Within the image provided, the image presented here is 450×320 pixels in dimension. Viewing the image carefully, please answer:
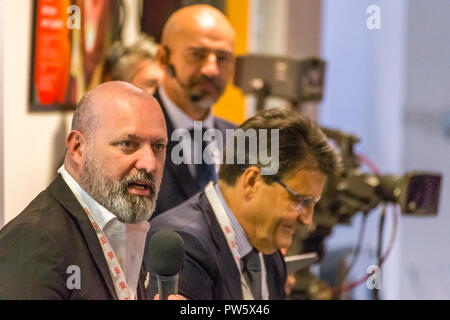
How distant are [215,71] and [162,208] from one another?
1.33ft

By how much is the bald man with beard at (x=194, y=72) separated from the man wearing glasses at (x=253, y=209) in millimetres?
50

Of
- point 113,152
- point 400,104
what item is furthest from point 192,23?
point 400,104

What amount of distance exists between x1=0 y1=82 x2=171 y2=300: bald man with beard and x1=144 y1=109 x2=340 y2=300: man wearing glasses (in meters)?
0.20

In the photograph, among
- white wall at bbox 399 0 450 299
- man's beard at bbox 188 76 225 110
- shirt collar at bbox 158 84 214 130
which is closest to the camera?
shirt collar at bbox 158 84 214 130

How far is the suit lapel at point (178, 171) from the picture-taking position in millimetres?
1909

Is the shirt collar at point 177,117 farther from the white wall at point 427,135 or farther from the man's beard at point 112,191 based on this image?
the white wall at point 427,135

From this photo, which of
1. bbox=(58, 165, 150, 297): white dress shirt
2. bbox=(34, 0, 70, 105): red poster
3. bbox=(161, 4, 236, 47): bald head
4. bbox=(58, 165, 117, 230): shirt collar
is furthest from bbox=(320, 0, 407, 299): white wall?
bbox=(58, 165, 117, 230): shirt collar

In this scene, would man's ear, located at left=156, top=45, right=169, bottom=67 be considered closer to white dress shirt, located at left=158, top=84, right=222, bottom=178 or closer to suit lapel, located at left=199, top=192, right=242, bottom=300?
white dress shirt, located at left=158, top=84, right=222, bottom=178

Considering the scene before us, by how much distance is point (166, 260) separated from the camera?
1.73 meters

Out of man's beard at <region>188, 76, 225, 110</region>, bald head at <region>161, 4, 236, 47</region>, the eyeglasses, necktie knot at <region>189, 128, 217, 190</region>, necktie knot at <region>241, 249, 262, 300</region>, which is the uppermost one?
bald head at <region>161, 4, 236, 47</region>

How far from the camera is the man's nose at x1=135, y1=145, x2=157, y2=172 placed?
1.72m

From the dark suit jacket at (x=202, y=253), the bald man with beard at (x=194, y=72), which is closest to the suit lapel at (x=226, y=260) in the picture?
the dark suit jacket at (x=202, y=253)
